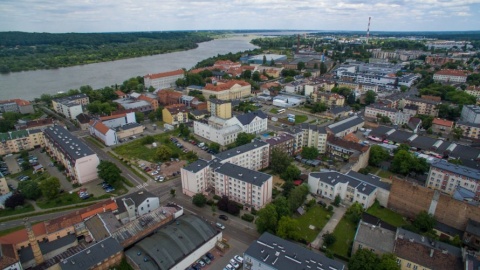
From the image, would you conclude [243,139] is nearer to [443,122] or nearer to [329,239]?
[329,239]

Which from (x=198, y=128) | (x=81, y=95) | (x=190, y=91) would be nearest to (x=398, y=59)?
(x=190, y=91)

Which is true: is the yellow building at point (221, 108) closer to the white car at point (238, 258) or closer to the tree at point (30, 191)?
the tree at point (30, 191)

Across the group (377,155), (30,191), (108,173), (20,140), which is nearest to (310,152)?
(377,155)

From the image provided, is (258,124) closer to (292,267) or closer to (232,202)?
(232,202)

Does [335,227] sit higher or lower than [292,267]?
lower

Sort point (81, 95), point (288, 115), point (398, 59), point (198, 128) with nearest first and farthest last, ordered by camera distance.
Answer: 1. point (198, 128)
2. point (288, 115)
3. point (81, 95)
4. point (398, 59)

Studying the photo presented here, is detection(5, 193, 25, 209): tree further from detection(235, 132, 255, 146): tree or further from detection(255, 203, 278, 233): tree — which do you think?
detection(235, 132, 255, 146): tree
